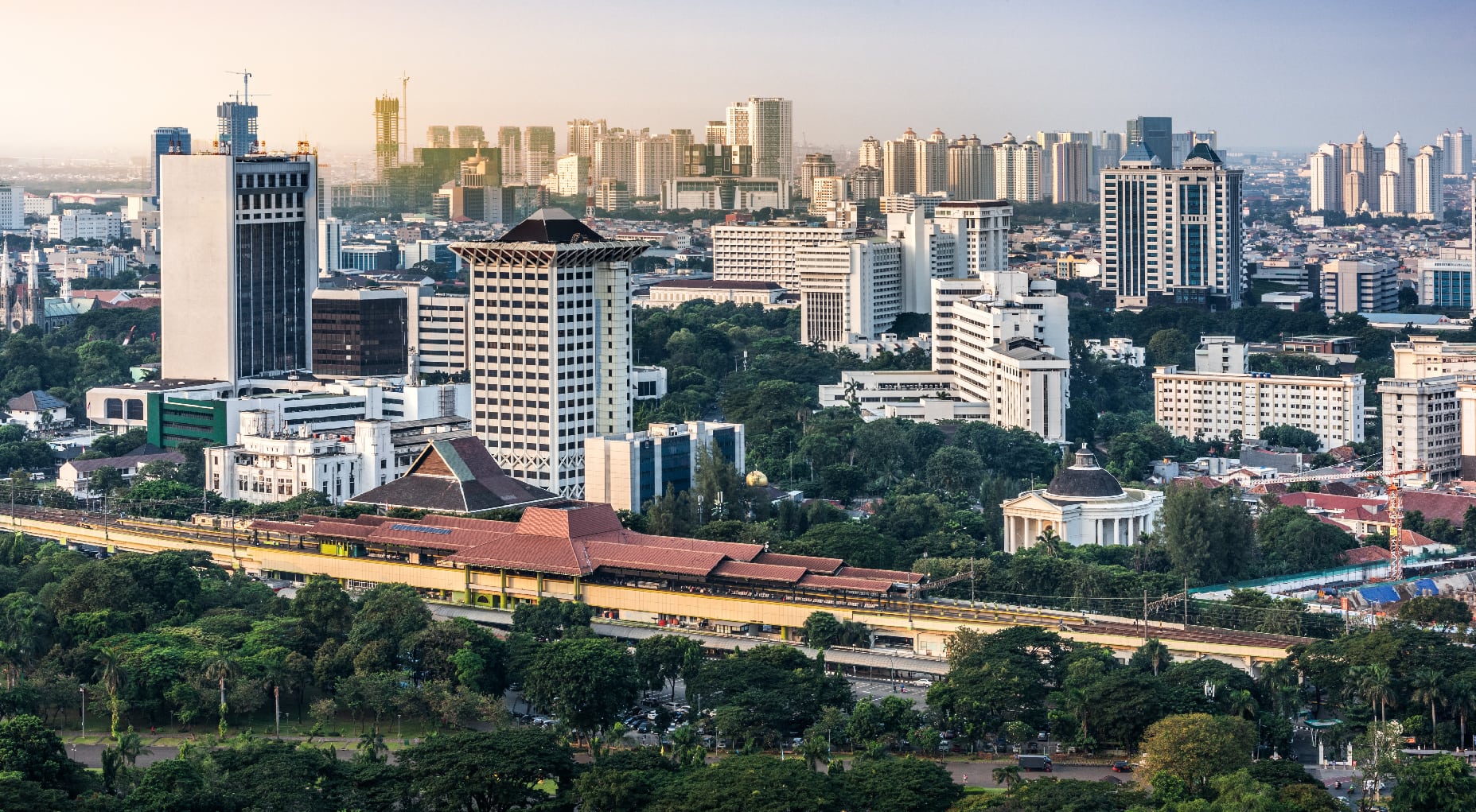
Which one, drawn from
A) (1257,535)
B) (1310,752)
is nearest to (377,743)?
(1310,752)

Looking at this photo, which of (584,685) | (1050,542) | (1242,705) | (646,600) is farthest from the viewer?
(1050,542)

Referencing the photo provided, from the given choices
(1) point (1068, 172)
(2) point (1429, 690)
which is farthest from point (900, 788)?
(1) point (1068, 172)

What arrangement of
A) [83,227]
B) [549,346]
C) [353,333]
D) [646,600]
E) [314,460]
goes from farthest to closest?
[83,227] → [353,333] → [314,460] → [549,346] → [646,600]

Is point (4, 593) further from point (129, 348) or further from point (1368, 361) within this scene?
point (1368, 361)

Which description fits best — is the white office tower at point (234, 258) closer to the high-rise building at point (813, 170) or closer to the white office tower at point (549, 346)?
the white office tower at point (549, 346)

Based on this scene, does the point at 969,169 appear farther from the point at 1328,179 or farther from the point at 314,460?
the point at 314,460

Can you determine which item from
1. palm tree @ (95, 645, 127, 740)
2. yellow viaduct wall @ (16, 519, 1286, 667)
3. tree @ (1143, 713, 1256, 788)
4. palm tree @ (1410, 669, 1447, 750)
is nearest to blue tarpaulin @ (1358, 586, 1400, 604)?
yellow viaduct wall @ (16, 519, 1286, 667)
